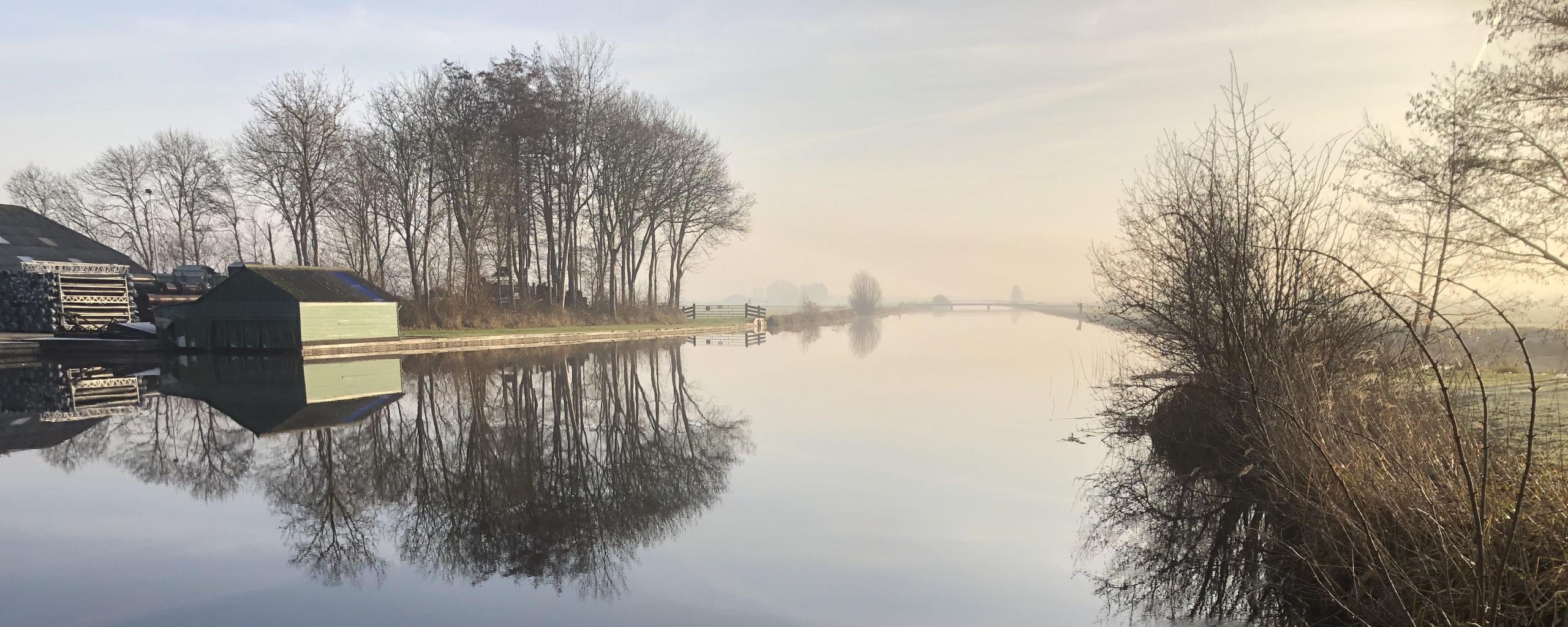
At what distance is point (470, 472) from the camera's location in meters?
9.02

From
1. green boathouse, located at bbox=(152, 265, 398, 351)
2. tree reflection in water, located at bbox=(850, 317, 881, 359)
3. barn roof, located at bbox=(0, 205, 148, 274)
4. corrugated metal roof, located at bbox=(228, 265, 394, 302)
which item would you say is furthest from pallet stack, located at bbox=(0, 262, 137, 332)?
tree reflection in water, located at bbox=(850, 317, 881, 359)

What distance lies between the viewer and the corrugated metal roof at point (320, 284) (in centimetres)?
2311

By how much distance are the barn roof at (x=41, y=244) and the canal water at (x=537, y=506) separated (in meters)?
19.1

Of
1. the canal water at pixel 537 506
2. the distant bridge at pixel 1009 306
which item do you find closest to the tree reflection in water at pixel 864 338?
the canal water at pixel 537 506

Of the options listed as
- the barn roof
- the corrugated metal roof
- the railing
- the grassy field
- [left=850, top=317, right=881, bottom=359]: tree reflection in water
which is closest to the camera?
the corrugated metal roof

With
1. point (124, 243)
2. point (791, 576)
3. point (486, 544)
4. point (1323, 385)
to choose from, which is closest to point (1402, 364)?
point (1323, 385)

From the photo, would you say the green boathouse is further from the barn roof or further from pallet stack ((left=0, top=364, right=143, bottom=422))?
the barn roof

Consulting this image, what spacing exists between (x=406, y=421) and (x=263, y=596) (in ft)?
22.6

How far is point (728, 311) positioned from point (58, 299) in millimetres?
38055

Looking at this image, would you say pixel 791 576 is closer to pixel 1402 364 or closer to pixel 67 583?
pixel 67 583

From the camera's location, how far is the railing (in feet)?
178

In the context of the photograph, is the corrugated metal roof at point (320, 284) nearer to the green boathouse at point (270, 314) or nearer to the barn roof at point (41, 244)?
the green boathouse at point (270, 314)

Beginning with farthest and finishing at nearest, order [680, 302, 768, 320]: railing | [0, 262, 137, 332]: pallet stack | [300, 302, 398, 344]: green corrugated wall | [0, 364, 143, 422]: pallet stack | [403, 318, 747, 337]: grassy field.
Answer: [680, 302, 768, 320]: railing → [403, 318, 747, 337]: grassy field → [0, 262, 137, 332]: pallet stack → [300, 302, 398, 344]: green corrugated wall → [0, 364, 143, 422]: pallet stack

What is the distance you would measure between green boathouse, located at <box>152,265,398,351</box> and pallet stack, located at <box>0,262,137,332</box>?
Answer: 21.0 ft
